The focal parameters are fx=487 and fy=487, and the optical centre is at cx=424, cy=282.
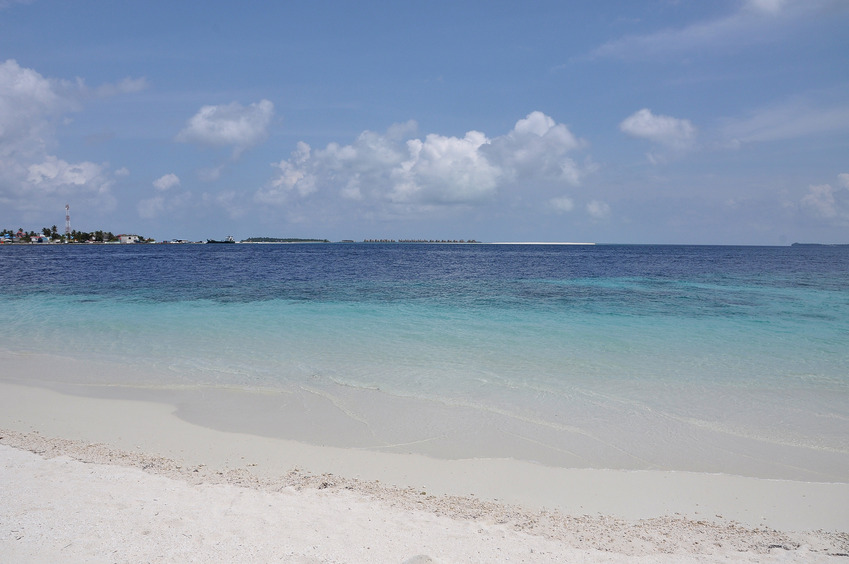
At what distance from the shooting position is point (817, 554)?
15.0ft

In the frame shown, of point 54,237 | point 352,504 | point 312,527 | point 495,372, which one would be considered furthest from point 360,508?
point 54,237

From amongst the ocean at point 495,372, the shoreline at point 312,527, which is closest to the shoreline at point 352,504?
the shoreline at point 312,527

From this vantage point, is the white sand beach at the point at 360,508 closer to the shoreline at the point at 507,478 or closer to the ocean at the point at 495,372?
the shoreline at the point at 507,478

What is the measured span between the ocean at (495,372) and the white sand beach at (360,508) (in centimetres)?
66

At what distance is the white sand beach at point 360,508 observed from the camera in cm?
434

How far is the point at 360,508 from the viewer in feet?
16.8

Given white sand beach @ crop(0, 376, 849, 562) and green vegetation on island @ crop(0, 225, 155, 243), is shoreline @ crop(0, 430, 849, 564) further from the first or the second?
green vegetation on island @ crop(0, 225, 155, 243)

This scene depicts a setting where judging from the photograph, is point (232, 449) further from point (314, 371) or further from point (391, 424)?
point (314, 371)

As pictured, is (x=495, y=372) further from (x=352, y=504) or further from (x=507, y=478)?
(x=352, y=504)

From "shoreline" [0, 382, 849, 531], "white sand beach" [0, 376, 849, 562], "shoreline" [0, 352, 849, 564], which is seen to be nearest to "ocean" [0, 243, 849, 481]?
"shoreline" [0, 382, 849, 531]

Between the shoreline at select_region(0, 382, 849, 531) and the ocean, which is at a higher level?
the ocean

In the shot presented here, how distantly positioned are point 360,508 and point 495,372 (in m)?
6.47

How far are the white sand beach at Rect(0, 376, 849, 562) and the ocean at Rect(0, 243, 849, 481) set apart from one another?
0.66 m

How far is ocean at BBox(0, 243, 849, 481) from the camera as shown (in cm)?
746
